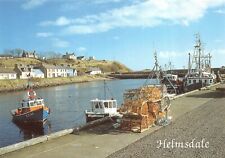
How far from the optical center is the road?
12656 millimetres

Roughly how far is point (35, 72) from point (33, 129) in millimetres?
103969

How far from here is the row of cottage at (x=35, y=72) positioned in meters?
122

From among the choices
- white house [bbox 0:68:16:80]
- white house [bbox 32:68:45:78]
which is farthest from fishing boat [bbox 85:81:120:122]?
white house [bbox 32:68:45:78]

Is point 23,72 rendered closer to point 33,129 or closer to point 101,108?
point 33,129

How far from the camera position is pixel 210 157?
12094 millimetres

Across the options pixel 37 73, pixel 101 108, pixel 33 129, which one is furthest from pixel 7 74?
pixel 101 108

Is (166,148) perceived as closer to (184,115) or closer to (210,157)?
(210,157)

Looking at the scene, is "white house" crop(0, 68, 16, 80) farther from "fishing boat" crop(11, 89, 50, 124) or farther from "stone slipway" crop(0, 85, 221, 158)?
"stone slipway" crop(0, 85, 221, 158)

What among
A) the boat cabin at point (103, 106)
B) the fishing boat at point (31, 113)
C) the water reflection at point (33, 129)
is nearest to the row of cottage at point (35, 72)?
the fishing boat at point (31, 113)

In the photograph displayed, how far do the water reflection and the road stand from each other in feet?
51.2

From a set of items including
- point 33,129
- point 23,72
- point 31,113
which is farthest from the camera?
point 23,72

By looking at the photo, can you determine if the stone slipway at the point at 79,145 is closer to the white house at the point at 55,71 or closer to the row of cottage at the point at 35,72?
the row of cottage at the point at 35,72

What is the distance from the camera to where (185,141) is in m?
14.5

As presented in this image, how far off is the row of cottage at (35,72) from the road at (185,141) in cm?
10652
